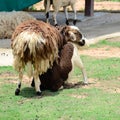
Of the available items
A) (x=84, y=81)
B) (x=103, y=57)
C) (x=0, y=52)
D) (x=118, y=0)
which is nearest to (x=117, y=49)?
(x=103, y=57)

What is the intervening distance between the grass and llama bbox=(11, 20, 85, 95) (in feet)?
0.94

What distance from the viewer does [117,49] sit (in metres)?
11.6

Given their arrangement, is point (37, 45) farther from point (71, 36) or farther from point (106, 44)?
point (106, 44)

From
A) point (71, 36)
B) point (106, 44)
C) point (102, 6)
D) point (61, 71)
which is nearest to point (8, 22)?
point (106, 44)

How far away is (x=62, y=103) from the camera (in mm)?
6805

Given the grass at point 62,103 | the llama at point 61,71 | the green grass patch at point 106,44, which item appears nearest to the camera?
the grass at point 62,103

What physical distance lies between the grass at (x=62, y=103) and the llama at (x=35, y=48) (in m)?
0.29

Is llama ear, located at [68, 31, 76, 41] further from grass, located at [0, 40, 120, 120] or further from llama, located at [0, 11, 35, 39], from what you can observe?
llama, located at [0, 11, 35, 39]

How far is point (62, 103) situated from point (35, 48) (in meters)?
0.83

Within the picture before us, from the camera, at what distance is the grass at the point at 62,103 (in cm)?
624

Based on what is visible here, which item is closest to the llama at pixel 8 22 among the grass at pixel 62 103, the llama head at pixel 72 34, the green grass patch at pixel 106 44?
the green grass patch at pixel 106 44

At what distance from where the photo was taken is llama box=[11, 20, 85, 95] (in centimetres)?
696

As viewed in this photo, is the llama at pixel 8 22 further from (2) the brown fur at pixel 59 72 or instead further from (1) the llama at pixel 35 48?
(1) the llama at pixel 35 48

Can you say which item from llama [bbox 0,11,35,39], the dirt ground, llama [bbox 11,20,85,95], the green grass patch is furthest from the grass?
the dirt ground
